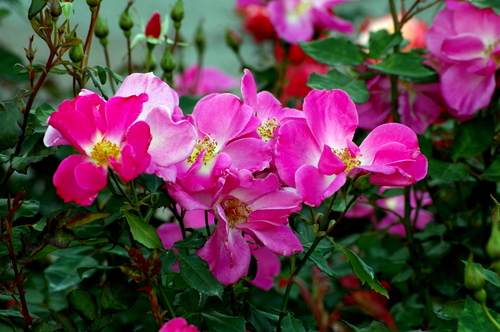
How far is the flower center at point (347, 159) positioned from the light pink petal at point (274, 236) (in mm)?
77

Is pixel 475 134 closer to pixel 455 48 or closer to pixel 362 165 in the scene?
pixel 455 48

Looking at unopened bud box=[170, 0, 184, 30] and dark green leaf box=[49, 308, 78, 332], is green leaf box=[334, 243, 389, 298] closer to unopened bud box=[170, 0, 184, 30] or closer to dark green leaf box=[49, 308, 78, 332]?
dark green leaf box=[49, 308, 78, 332]

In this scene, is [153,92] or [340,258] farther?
[340,258]

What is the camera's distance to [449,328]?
2.04 ft

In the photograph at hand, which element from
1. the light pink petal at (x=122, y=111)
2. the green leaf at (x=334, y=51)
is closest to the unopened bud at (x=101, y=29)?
the green leaf at (x=334, y=51)

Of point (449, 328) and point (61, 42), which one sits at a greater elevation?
point (61, 42)

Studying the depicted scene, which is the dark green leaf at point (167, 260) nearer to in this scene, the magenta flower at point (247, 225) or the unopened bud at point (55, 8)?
the magenta flower at point (247, 225)

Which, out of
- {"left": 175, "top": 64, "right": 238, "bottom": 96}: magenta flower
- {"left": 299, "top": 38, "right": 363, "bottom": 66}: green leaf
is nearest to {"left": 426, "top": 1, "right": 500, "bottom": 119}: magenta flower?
{"left": 299, "top": 38, "right": 363, "bottom": 66}: green leaf

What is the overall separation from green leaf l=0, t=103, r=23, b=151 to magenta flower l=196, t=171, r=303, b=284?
0.61 feet

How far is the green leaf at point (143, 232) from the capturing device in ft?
1.74

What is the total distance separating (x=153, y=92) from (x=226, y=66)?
240 cm

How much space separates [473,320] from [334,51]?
47 centimetres

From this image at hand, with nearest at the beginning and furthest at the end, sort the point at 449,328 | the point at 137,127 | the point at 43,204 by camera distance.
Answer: the point at 137,127 → the point at 449,328 → the point at 43,204

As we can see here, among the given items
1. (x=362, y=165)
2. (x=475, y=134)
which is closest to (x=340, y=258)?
(x=475, y=134)
